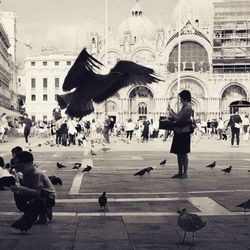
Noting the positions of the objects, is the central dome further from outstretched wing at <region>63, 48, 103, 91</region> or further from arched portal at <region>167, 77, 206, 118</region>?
outstretched wing at <region>63, 48, 103, 91</region>

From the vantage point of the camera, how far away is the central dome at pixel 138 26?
96.1 m

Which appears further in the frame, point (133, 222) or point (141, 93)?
point (141, 93)

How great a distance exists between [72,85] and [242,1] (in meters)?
74.2

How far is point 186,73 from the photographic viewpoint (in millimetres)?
77125

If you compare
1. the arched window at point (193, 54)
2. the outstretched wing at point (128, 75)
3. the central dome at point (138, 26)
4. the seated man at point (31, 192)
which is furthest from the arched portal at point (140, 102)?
the seated man at point (31, 192)

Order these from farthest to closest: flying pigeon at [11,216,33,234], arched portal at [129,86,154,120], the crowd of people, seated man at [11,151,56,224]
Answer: arched portal at [129,86,154,120], the crowd of people, seated man at [11,151,56,224], flying pigeon at [11,216,33,234]

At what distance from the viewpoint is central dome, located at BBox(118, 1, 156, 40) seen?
315ft

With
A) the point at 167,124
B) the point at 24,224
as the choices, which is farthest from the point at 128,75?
the point at 24,224

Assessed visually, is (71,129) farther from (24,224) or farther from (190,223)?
(190,223)

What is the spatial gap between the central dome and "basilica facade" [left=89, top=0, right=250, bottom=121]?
931 centimetres

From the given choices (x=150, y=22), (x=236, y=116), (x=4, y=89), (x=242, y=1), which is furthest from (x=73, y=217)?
(x=150, y=22)

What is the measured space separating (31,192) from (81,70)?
12.2ft

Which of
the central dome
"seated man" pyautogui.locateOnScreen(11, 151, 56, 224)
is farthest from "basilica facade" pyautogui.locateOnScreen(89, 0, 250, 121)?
"seated man" pyautogui.locateOnScreen(11, 151, 56, 224)

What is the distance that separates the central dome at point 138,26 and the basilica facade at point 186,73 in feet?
30.5
